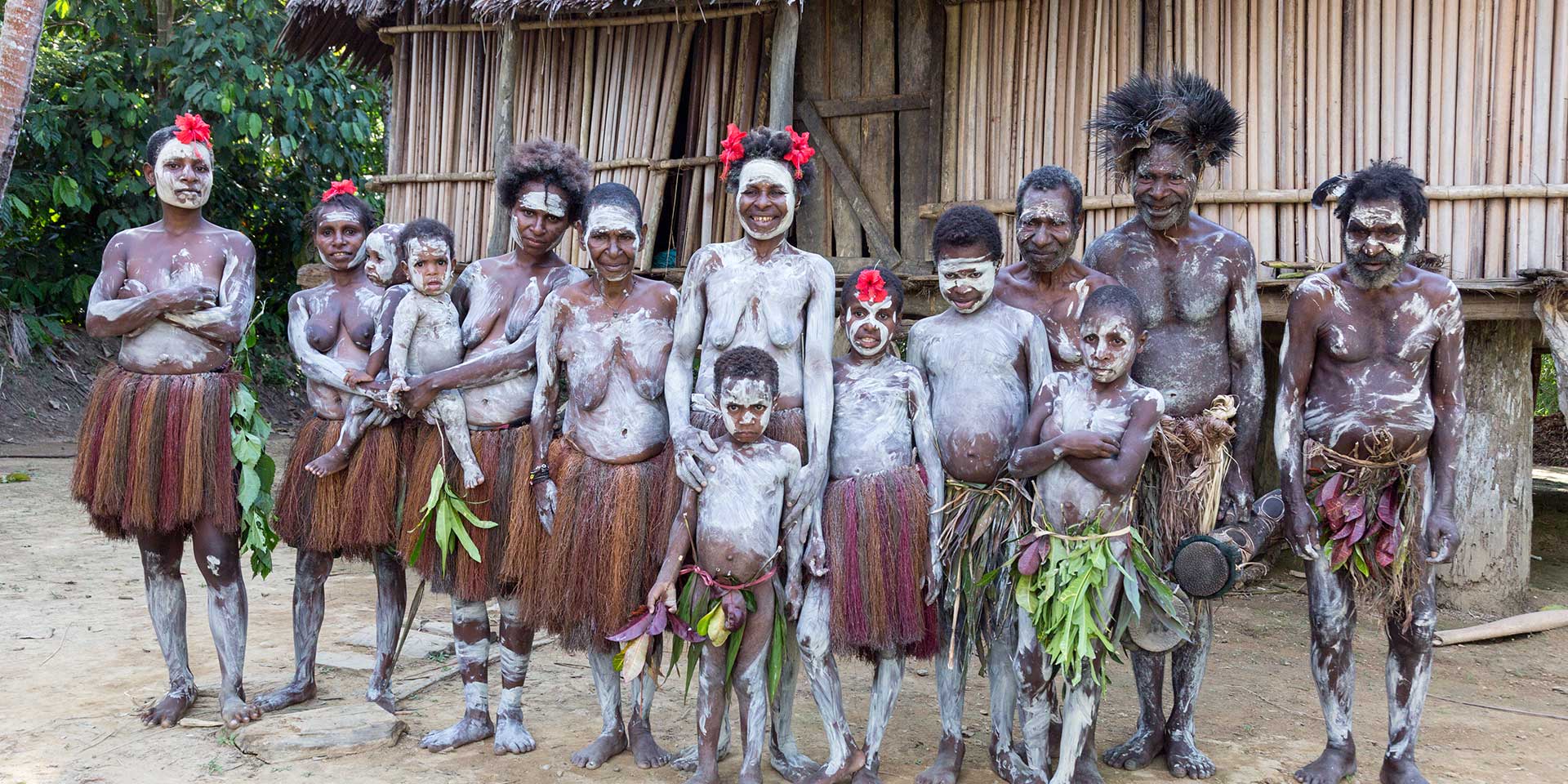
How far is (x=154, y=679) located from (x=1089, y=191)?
491 centimetres

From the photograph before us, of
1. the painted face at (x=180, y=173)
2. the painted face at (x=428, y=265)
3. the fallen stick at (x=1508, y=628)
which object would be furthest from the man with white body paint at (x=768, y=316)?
the fallen stick at (x=1508, y=628)

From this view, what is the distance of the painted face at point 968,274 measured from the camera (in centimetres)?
373

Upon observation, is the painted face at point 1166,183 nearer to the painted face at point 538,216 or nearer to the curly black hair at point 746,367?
the curly black hair at point 746,367

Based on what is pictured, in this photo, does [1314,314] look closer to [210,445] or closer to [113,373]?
[210,445]

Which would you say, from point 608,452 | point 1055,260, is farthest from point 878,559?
point 1055,260

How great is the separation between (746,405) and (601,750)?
4.28 feet

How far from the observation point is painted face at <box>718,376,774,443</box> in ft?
11.6

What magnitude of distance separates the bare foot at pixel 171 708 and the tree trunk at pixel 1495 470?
19.7 feet

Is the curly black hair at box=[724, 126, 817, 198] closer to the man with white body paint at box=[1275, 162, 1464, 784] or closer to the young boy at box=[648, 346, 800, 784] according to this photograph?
the young boy at box=[648, 346, 800, 784]

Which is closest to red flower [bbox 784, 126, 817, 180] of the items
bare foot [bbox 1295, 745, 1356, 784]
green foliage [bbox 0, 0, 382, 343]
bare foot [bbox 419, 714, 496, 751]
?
bare foot [bbox 419, 714, 496, 751]

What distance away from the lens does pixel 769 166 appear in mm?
3805

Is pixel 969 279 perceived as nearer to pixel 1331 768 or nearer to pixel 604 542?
pixel 604 542

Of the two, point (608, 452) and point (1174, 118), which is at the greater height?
point (1174, 118)

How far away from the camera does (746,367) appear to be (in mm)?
3549
